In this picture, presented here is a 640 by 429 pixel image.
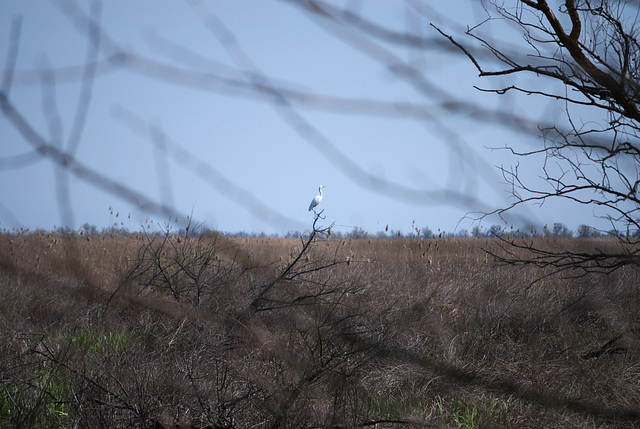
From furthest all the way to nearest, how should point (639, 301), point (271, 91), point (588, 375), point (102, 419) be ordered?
1. point (639, 301)
2. point (588, 375)
3. point (102, 419)
4. point (271, 91)

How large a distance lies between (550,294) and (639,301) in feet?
3.12

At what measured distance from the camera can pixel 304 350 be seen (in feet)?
11.4

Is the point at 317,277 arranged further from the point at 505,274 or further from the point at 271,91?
the point at 271,91

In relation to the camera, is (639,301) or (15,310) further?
(639,301)

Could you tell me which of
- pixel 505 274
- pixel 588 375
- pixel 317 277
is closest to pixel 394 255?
pixel 505 274

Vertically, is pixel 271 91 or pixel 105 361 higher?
pixel 271 91

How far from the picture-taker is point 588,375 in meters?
3.51

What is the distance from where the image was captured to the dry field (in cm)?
183

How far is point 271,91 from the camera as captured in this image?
1.57ft

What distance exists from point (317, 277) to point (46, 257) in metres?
6.08

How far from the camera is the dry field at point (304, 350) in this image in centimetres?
183

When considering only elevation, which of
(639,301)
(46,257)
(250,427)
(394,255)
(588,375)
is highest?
(394,255)

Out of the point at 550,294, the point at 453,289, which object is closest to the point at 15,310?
the point at 453,289

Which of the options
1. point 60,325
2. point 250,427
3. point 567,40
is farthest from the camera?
point 60,325
